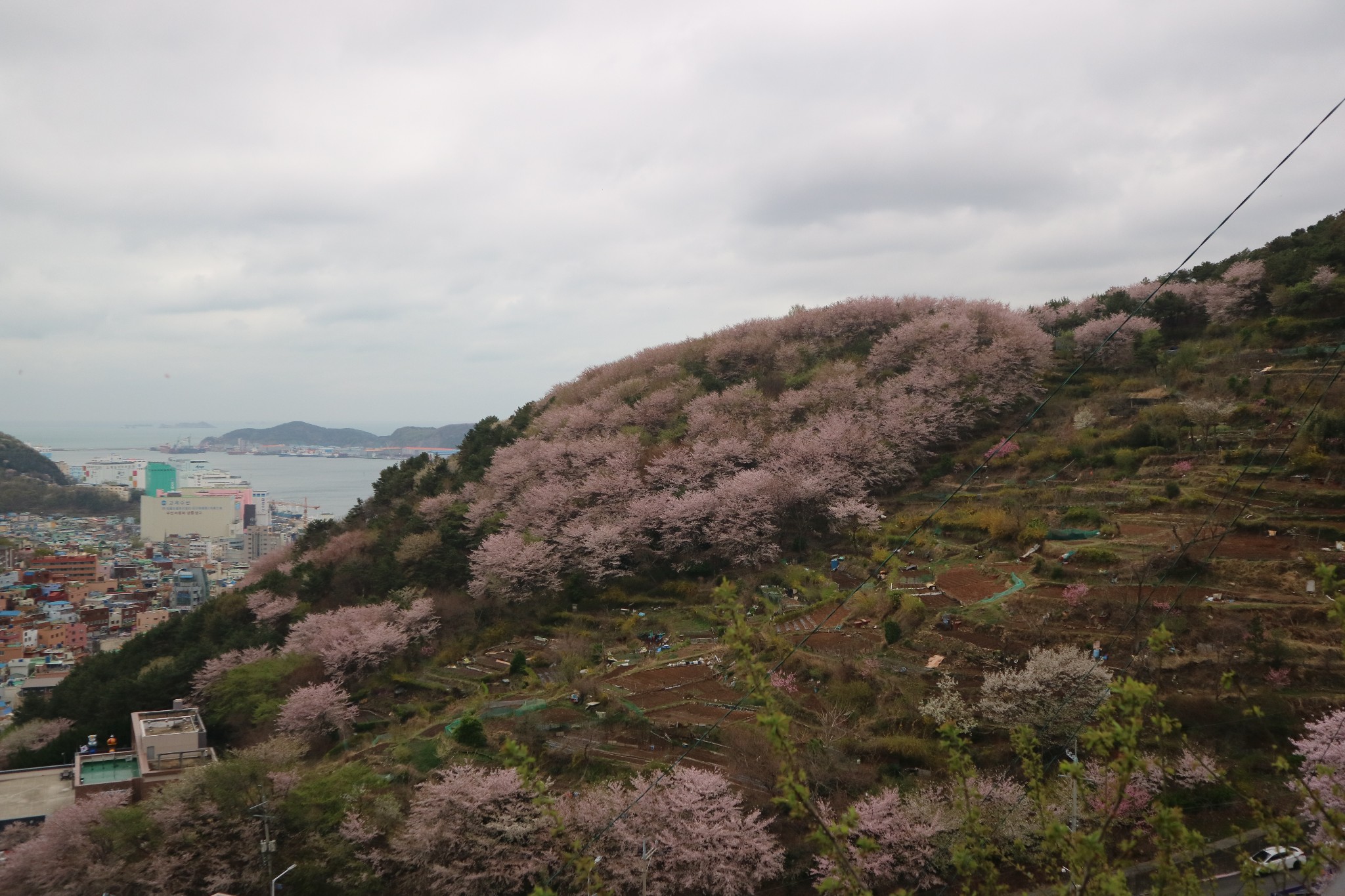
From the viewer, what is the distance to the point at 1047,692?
9.33 meters

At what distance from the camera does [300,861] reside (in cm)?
1071

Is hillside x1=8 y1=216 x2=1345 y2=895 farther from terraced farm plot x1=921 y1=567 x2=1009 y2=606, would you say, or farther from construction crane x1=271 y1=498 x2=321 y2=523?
construction crane x1=271 y1=498 x2=321 y2=523

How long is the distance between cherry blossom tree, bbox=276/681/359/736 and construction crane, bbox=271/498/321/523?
153ft

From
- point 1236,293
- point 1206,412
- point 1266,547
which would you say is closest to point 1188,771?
point 1266,547

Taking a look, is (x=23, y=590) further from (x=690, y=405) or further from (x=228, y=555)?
(x=690, y=405)

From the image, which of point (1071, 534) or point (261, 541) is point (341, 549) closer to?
point (1071, 534)

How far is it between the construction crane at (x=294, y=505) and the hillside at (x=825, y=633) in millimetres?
34385

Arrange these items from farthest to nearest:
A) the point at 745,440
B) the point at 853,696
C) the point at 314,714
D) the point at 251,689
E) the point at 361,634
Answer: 1. the point at 745,440
2. the point at 361,634
3. the point at 251,689
4. the point at 314,714
5. the point at 853,696

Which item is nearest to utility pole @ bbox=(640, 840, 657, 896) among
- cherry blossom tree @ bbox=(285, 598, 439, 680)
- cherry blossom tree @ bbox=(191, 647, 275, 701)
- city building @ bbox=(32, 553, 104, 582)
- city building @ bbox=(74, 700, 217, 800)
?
city building @ bbox=(74, 700, 217, 800)

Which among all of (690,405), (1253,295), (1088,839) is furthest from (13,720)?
(1253,295)

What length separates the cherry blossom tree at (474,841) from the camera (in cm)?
986

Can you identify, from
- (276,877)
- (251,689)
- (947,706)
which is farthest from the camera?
Result: (251,689)

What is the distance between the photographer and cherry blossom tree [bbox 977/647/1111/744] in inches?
302

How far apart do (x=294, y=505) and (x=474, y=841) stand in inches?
2381
